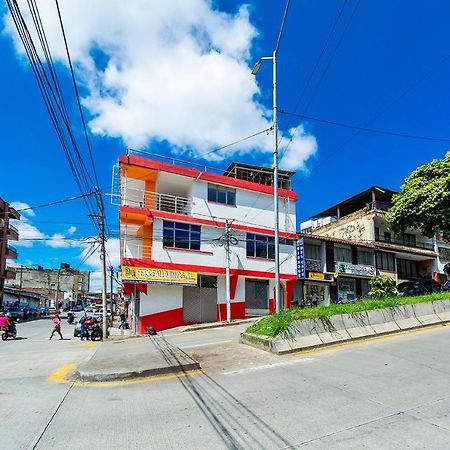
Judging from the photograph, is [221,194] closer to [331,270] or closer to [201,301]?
[201,301]

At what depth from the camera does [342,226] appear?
3828cm

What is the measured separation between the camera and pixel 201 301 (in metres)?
25.3

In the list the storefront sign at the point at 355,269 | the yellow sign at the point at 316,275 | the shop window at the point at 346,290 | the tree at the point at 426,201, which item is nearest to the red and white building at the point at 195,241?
the yellow sign at the point at 316,275

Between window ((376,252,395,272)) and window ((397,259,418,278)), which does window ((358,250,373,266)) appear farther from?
window ((397,259,418,278))

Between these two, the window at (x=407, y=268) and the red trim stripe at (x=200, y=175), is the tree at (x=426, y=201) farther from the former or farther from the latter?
the window at (x=407, y=268)

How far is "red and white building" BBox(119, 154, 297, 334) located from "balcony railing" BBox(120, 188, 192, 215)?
65 mm

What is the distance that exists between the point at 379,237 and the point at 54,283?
8822cm

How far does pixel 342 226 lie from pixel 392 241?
4664 mm

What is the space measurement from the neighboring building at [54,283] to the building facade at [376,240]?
204ft

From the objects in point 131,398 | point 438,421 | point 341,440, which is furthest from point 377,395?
point 131,398

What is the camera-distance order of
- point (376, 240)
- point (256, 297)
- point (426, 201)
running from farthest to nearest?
1. point (376, 240)
2. point (256, 297)
3. point (426, 201)

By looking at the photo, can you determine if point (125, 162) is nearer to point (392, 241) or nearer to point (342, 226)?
point (342, 226)

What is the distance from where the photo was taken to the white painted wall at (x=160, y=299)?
22953mm

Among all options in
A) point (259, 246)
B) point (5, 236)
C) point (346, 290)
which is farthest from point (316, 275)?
point (5, 236)
